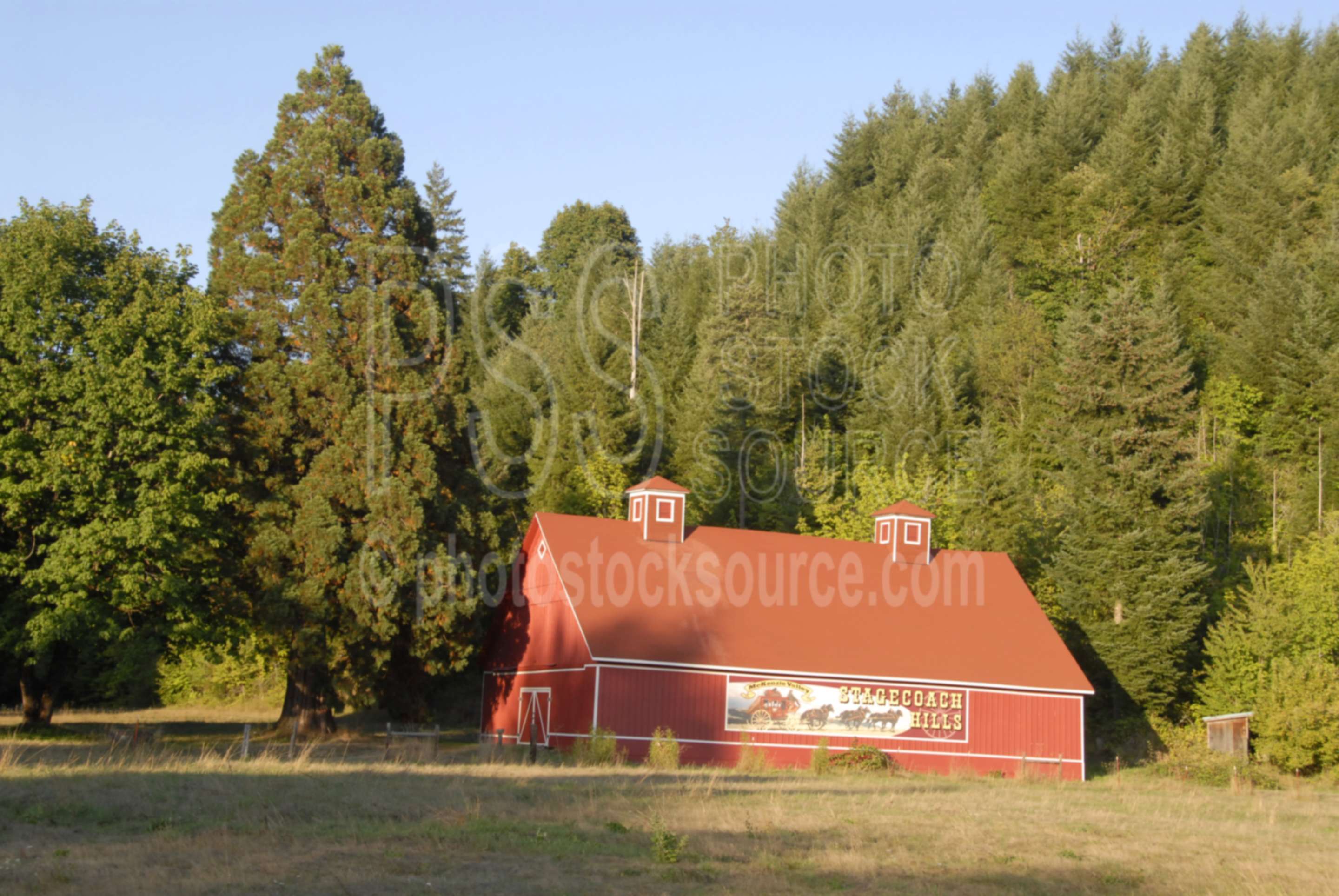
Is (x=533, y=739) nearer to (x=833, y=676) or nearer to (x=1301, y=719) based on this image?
(x=833, y=676)

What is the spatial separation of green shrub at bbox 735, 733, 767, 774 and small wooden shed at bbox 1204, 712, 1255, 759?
1527 centimetres

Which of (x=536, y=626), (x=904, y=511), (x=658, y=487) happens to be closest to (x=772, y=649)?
(x=658, y=487)

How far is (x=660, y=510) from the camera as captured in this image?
38.9 m

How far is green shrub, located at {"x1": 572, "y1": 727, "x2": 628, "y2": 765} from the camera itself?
31453 mm

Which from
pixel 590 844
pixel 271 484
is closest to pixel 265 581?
pixel 271 484

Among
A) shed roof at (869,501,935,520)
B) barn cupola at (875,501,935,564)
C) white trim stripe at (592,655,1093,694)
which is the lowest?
white trim stripe at (592,655,1093,694)

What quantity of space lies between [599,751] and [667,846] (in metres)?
15.6

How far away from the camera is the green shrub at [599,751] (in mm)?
31453

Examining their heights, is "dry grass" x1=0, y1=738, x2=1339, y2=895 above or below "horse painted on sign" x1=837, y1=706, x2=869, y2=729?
below

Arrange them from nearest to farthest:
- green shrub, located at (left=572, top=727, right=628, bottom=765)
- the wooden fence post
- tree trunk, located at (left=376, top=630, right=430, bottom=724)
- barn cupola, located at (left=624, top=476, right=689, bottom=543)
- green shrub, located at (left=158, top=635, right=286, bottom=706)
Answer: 1. the wooden fence post
2. green shrub, located at (left=572, top=727, right=628, bottom=765)
3. tree trunk, located at (left=376, top=630, right=430, bottom=724)
4. barn cupola, located at (left=624, top=476, right=689, bottom=543)
5. green shrub, located at (left=158, top=635, right=286, bottom=706)

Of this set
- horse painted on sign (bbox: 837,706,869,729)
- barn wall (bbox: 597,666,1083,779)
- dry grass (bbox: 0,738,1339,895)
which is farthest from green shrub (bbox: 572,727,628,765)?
horse painted on sign (bbox: 837,706,869,729)

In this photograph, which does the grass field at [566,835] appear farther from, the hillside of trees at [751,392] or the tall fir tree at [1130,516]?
the tall fir tree at [1130,516]

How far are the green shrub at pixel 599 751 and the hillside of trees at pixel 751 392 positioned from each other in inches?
206

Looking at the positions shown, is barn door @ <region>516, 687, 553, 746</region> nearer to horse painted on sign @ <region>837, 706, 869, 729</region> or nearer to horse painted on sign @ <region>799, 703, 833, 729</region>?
horse painted on sign @ <region>799, 703, 833, 729</region>
